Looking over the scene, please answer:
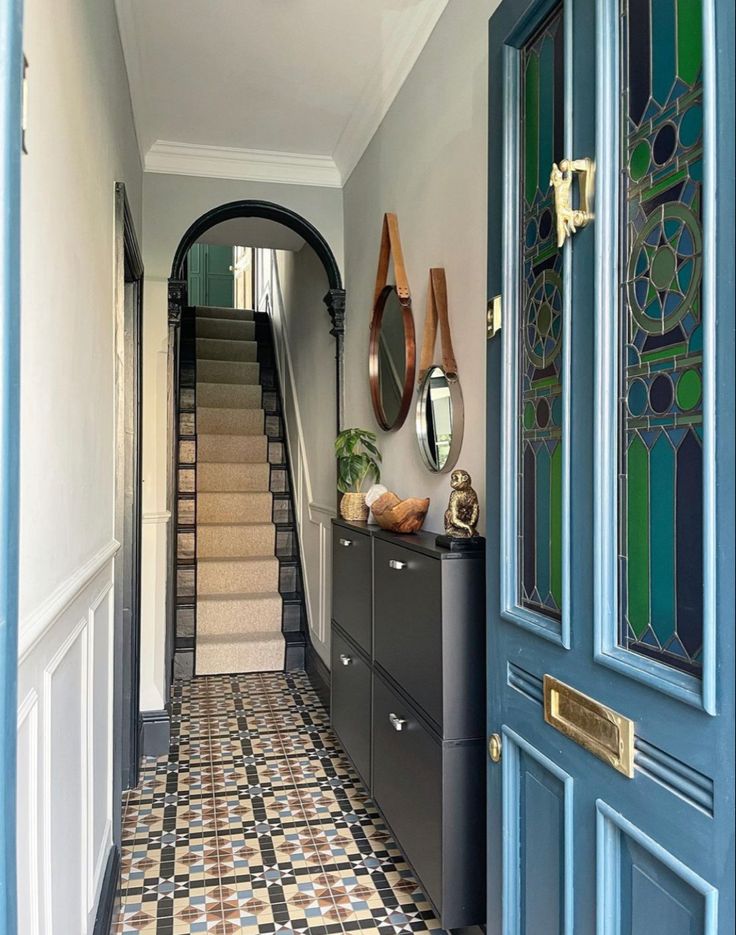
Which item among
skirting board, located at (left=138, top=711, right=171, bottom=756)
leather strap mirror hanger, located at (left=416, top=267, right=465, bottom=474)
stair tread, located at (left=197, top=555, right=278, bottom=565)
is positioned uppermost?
leather strap mirror hanger, located at (left=416, top=267, right=465, bottom=474)

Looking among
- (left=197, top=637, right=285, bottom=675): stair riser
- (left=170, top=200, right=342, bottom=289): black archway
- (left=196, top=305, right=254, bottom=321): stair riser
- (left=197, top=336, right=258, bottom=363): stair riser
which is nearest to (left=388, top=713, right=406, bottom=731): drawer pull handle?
(left=170, top=200, right=342, bottom=289): black archway

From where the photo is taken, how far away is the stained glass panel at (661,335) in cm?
94

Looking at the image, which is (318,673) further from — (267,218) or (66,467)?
(66,467)

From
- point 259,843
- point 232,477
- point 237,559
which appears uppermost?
point 232,477

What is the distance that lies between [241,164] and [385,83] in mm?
1058

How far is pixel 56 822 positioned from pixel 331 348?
3.23m

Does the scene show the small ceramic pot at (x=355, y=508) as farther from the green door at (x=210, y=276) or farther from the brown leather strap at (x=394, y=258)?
the green door at (x=210, y=276)

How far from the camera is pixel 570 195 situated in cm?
Result: 120

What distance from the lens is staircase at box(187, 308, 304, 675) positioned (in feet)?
15.2

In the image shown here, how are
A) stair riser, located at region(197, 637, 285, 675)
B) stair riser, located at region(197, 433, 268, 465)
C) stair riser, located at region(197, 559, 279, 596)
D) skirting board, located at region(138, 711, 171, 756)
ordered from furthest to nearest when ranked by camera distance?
stair riser, located at region(197, 433, 268, 465) < stair riser, located at region(197, 559, 279, 596) < stair riser, located at region(197, 637, 285, 675) < skirting board, located at region(138, 711, 171, 756)

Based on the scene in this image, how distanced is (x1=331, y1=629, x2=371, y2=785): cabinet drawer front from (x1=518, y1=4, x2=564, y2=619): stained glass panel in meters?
1.31

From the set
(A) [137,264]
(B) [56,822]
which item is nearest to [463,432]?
(B) [56,822]

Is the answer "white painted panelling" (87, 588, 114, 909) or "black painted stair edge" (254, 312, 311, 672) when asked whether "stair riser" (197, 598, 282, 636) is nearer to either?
"black painted stair edge" (254, 312, 311, 672)

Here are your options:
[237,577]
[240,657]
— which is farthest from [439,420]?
[237,577]
